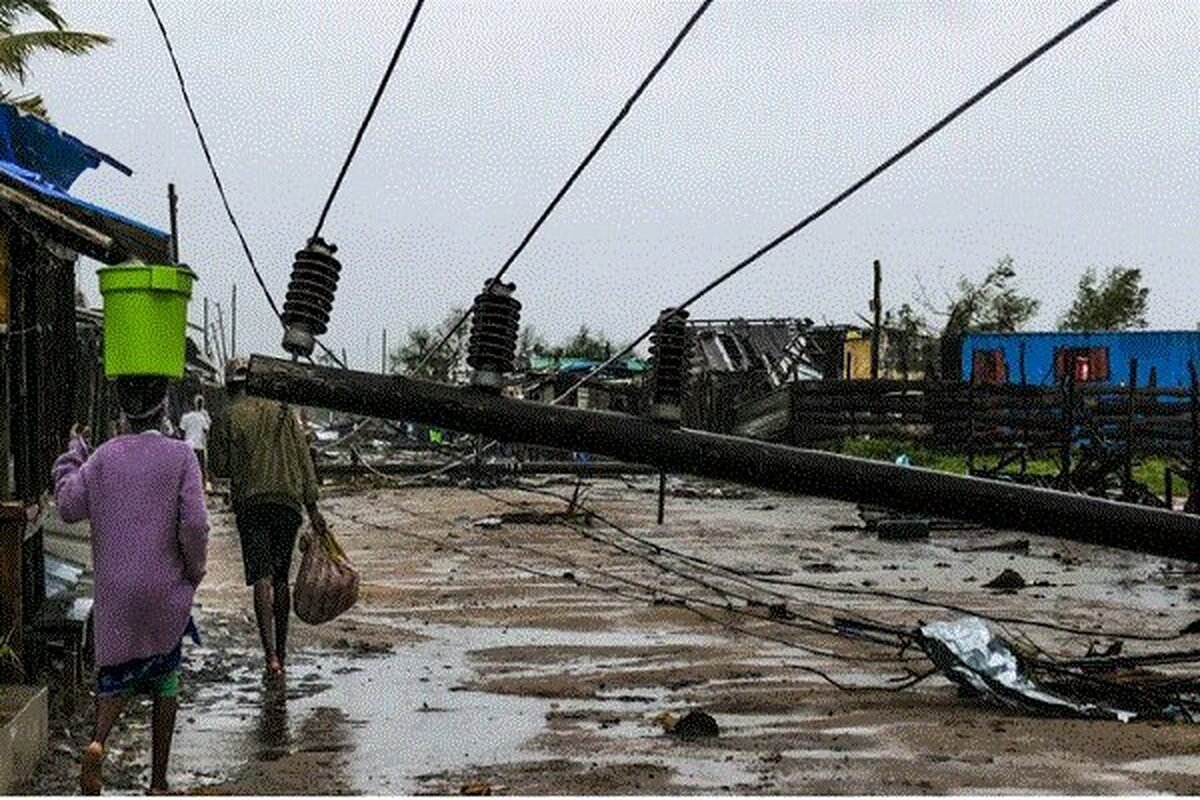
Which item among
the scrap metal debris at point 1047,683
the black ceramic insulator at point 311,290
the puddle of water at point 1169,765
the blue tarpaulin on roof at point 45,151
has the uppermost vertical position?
the blue tarpaulin on roof at point 45,151

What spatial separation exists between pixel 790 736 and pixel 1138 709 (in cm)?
179

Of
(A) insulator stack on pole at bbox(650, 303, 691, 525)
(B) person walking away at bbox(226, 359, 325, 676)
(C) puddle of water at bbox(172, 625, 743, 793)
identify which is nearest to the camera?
(A) insulator stack on pole at bbox(650, 303, 691, 525)

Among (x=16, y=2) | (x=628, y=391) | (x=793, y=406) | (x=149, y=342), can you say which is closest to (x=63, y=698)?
(x=149, y=342)

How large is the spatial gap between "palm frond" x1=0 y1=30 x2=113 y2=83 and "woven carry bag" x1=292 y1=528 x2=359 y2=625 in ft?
39.8

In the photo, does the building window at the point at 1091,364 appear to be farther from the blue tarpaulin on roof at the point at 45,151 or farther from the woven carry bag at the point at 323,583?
the woven carry bag at the point at 323,583

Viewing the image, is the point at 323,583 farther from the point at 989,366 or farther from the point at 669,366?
the point at 989,366

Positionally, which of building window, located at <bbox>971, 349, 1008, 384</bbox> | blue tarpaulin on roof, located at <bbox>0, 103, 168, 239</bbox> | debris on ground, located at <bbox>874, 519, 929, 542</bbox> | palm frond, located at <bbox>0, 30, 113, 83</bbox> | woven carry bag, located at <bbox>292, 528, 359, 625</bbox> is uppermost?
palm frond, located at <bbox>0, 30, 113, 83</bbox>

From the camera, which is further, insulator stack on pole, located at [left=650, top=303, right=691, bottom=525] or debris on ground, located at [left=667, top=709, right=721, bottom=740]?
debris on ground, located at [left=667, top=709, right=721, bottom=740]

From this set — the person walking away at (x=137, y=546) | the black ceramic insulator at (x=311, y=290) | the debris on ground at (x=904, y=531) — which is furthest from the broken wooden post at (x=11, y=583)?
the debris on ground at (x=904, y=531)

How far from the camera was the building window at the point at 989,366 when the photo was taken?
4462 cm

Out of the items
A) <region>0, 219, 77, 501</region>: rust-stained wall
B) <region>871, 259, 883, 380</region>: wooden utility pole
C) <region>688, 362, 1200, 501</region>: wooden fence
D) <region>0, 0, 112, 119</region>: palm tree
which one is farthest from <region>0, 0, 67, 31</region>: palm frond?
<region>871, 259, 883, 380</region>: wooden utility pole

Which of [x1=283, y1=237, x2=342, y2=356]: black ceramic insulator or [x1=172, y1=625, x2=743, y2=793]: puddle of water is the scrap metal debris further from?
[x1=283, y1=237, x2=342, y2=356]: black ceramic insulator

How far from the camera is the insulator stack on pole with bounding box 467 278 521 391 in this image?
3895 mm

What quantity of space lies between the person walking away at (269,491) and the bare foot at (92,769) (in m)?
3.40
